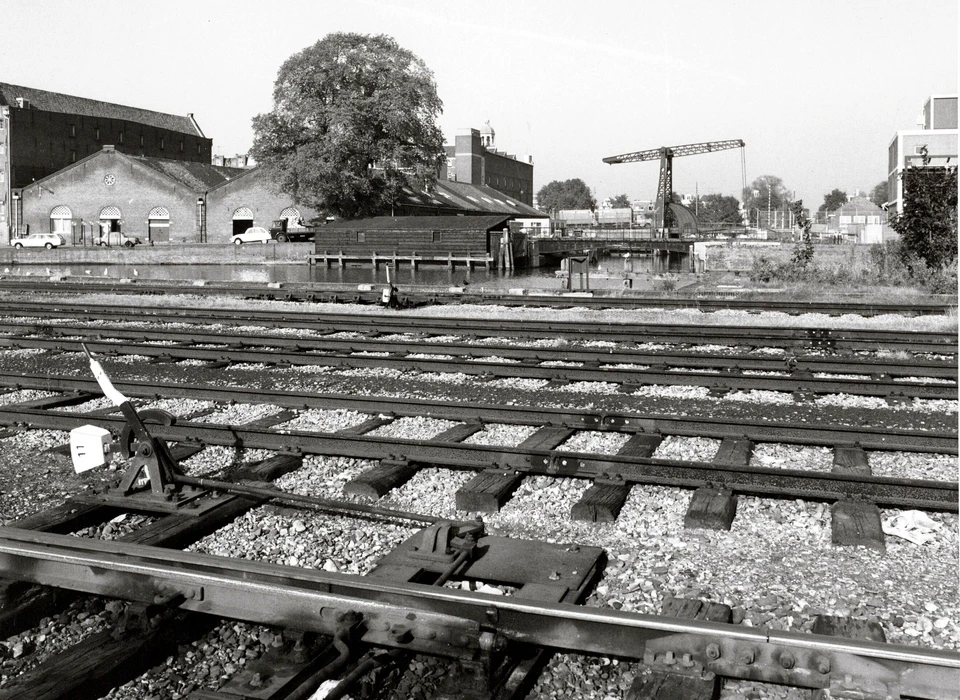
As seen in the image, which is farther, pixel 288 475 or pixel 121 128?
pixel 121 128

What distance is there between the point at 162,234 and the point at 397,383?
6192cm

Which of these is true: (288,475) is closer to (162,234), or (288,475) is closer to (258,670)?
(258,670)

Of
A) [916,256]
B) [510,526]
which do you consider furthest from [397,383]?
[916,256]

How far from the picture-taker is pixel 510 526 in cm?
559

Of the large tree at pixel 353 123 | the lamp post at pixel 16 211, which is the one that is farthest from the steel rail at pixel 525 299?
the lamp post at pixel 16 211

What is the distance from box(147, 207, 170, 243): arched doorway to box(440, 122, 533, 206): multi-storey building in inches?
1308

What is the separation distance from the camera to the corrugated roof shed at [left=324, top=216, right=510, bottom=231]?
50.0 m

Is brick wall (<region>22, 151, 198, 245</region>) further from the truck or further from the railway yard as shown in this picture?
the railway yard

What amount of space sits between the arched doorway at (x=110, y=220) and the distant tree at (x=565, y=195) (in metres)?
92.9

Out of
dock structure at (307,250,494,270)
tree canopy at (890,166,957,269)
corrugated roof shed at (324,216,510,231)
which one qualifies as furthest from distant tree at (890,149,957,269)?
corrugated roof shed at (324,216,510,231)

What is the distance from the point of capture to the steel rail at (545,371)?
30.9 feet

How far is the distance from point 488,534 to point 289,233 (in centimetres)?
5743

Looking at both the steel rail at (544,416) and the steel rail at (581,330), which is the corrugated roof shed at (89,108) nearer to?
the steel rail at (581,330)

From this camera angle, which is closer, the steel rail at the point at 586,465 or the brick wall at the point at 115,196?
the steel rail at the point at 586,465
